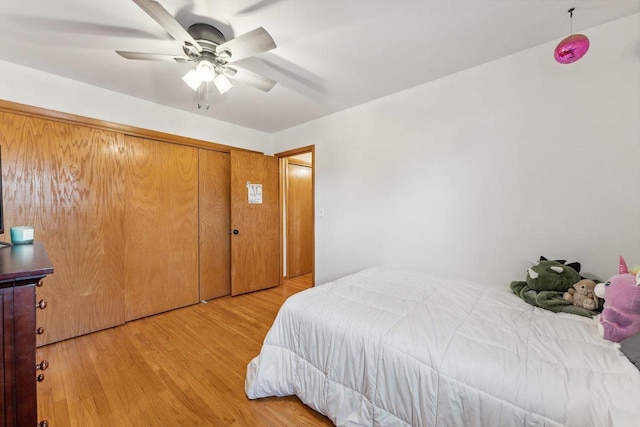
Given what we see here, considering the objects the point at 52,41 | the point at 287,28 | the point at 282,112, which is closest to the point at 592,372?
the point at 287,28

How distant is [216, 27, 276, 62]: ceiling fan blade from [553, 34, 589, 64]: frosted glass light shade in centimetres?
176

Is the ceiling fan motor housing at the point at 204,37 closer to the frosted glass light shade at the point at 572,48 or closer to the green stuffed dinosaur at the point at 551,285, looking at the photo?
the frosted glass light shade at the point at 572,48

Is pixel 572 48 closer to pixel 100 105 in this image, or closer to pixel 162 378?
pixel 162 378

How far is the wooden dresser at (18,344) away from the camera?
2.40 feet

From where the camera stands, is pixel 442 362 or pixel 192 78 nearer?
pixel 442 362

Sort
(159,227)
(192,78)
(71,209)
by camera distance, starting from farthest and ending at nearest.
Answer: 1. (159,227)
2. (71,209)
3. (192,78)

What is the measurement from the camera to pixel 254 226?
11.6ft

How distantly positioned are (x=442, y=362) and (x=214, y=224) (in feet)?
9.79

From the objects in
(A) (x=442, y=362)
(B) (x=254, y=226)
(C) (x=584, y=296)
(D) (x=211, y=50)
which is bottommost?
(A) (x=442, y=362)

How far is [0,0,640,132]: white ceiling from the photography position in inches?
56.9

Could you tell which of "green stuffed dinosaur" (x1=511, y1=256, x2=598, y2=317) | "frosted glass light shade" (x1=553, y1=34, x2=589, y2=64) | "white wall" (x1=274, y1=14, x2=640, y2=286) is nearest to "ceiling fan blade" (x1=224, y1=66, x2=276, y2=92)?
"white wall" (x1=274, y1=14, x2=640, y2=286)

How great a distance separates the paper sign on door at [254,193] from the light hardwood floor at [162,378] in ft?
5.13

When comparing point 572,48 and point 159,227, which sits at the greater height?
point 572,48

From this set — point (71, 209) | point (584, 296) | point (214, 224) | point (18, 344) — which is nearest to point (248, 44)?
point (18, 344)
